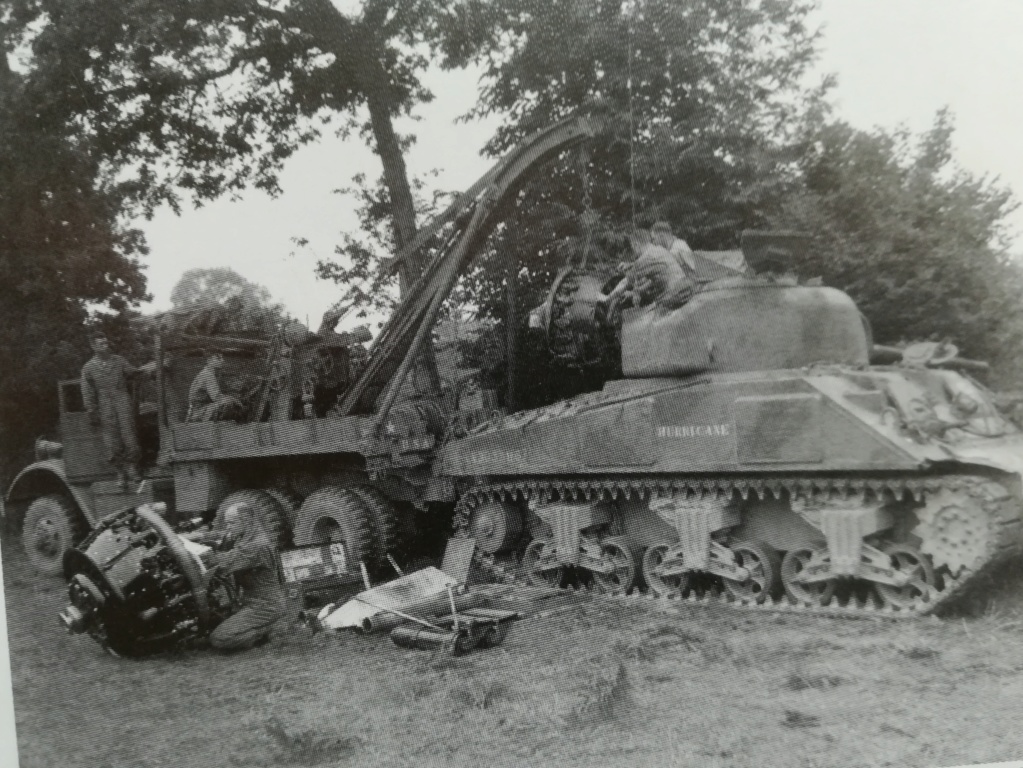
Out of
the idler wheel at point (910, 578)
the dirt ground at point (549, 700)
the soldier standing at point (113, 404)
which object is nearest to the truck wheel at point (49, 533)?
the dirt ground at point (549, 700)

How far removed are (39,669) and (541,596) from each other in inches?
143

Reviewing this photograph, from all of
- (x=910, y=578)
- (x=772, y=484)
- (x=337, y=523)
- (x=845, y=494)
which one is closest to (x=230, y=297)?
(x=337, y=523)

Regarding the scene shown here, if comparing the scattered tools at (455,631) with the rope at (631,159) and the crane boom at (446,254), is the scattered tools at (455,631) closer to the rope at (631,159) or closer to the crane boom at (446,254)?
the crane boom at (446,254)

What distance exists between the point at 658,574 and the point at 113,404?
415cm

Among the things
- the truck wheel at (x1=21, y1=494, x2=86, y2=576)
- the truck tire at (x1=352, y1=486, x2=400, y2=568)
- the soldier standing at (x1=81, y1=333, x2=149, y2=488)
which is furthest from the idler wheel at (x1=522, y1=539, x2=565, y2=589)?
the truck wheel at (x1=21, y1=494, x2=86, y2=576)

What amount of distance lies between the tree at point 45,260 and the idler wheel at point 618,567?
13.2 ft

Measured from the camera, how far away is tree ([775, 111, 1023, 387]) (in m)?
6.92

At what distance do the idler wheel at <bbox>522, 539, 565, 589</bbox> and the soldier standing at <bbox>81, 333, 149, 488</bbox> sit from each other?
10.5ft

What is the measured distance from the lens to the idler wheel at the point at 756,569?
6.87 metres

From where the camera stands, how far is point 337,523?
8617 mm

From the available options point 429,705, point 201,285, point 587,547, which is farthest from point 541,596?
point 201,285

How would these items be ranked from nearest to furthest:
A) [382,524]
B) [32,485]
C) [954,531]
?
[32,485] < [954,531] < [382,524]

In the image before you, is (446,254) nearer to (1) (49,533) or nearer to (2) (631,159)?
(2) (631,159)

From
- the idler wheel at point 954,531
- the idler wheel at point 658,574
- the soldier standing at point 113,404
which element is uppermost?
the soldier standing at point 113,404
